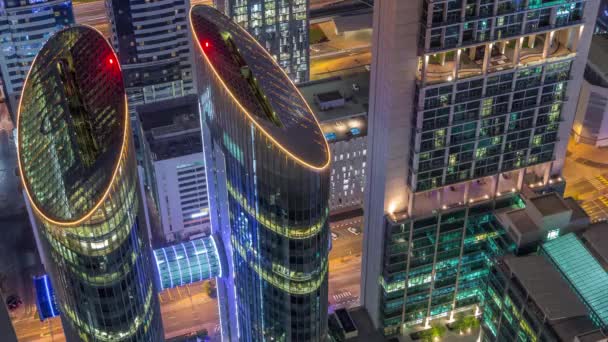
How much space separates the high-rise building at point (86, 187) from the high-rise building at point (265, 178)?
20.0 metres

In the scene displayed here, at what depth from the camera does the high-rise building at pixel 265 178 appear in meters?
165

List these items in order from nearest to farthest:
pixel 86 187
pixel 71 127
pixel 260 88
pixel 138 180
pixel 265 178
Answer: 1. pixel 86 187
2. pixel 71 127
3. pixel 265 178
4. pixel 138 180
5. pixel 260 88

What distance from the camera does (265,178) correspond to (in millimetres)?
167625

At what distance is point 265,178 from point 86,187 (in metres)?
33.3

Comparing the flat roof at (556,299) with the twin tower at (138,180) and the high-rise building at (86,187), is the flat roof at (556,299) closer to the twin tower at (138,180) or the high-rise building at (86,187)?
the twin tower at (138,180)

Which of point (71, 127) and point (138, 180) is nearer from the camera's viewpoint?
point (71, 127)

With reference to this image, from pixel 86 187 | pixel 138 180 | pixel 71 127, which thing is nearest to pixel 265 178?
pixel 138 180

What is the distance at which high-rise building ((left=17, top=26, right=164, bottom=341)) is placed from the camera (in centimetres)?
15462

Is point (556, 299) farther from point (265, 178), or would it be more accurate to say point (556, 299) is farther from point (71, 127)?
point (71, 127)

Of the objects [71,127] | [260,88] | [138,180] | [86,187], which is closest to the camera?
[86,187]

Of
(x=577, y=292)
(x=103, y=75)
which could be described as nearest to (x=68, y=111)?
(x=103, y=75)

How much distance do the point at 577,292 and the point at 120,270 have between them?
334 feet

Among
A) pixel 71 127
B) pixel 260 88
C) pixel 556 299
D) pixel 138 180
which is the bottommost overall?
pixel 556 299

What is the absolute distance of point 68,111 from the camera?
16425 cm
